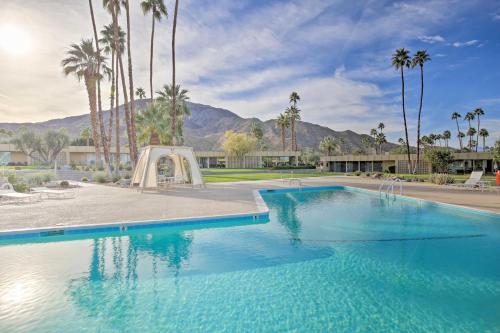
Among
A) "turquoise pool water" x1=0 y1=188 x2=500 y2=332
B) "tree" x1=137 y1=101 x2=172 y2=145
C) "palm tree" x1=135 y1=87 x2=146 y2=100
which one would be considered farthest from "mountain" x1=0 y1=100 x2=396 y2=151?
"turquoise pool water" x1=0 y1=188 x2=500 y2=332

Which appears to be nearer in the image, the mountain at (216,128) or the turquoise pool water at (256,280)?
the turquoise pool water at (256,280)

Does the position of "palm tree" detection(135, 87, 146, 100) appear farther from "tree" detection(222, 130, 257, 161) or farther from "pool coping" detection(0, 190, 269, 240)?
"pool coping" detection(0, 190, 269, 240)

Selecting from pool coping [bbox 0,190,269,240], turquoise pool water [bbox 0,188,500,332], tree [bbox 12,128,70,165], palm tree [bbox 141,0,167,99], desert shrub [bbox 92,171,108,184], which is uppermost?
palm tree [bbox 141,0,167,99]

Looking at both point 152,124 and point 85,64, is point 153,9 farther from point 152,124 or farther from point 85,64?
point 152,124

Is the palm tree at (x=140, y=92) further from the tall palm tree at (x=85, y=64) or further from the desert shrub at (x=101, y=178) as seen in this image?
the desert shrub at (x=101, y=178)

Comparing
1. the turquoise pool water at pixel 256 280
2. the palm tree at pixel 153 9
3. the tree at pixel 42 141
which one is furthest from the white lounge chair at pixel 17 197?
the tree at pixel 42 141

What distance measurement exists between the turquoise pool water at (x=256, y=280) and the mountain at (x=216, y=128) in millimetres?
102320

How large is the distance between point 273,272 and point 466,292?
2.93 meters

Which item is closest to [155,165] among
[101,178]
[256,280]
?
[101,178]

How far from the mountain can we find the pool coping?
100714 mm

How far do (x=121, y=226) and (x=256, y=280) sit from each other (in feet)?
14.0

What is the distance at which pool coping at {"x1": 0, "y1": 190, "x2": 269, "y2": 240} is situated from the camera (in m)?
6.98

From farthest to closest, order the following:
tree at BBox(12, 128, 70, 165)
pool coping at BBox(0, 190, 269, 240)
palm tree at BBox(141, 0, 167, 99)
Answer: tree at BBox(12, 128, 70, 165) → palm tree at BBox(141, 0, 167, 99) → pool coping at BBox(0, 190, 269, 240)

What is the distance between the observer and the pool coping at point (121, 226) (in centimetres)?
698
